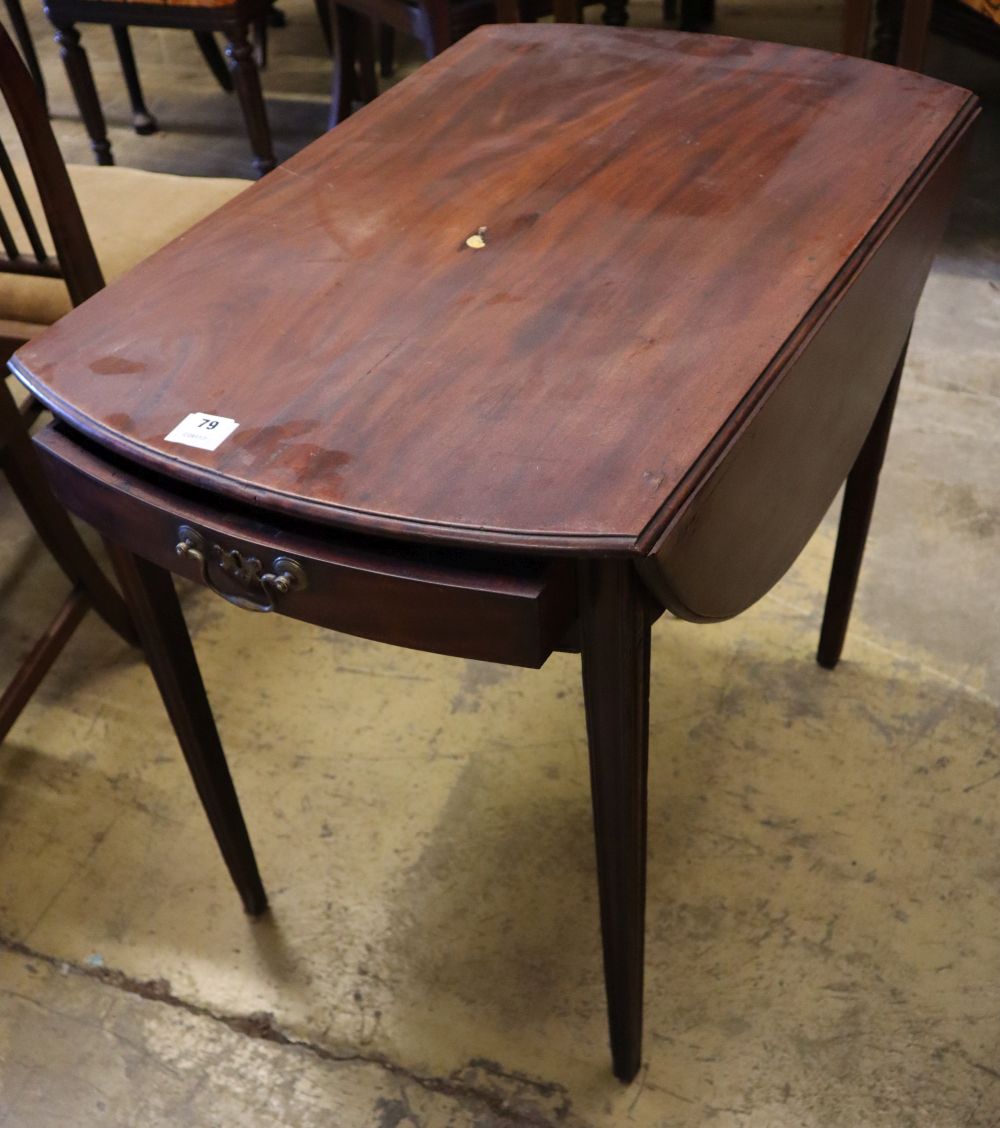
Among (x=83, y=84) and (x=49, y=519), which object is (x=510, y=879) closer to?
(x=49, y=519)

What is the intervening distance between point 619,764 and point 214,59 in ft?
9.43

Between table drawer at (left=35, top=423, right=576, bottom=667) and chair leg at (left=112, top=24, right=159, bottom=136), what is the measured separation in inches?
98.2

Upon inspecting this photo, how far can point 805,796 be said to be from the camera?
1.42m

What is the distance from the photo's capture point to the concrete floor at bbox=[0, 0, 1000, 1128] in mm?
1193

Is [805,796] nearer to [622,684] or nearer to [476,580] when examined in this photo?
[622,684]

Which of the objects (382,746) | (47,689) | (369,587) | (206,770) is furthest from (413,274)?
(47,689)

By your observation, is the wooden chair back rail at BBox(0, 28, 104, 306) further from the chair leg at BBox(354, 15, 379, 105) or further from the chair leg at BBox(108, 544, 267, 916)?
the chair leg at BBox(354, 15, 379, 105)

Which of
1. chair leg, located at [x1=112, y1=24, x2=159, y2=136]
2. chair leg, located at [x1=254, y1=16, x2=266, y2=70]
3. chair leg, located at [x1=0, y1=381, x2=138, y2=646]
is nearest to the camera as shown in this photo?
chair leg, located at [x1=0, y1=381, x2=138, y2=646]

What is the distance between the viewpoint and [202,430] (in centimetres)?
82

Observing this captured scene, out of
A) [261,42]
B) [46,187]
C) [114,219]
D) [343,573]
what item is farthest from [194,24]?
[343,573]

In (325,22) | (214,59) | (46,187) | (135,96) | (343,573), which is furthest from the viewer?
(325,22)

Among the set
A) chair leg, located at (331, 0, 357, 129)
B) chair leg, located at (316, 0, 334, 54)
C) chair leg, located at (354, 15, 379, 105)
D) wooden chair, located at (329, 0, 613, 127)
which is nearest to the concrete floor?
wooden chair, located at (329, 0, 613, 127)

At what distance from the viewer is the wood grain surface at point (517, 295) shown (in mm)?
772

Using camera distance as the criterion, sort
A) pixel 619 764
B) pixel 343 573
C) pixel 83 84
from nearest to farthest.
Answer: pixel 343 573
pixel 619 764
pixel 83 84
